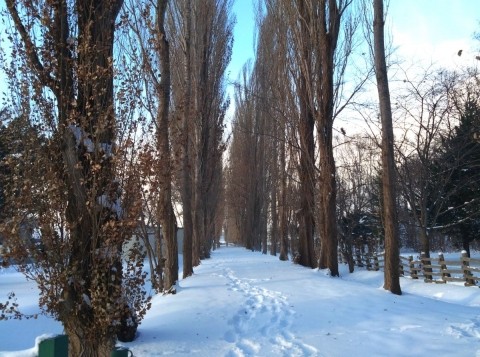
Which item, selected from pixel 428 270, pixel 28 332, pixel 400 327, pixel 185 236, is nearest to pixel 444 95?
pixel 428 270

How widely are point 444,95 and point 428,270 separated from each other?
8387mm

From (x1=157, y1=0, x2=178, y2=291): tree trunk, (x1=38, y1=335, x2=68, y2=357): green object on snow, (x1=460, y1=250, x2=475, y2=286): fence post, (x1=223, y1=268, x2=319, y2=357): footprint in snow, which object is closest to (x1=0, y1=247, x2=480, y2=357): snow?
(x1=223, y1=268, x2=319, y2=357): footprint in snow

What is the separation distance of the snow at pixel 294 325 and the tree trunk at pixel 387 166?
47 cm

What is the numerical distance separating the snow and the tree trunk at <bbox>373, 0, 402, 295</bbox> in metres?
0.47

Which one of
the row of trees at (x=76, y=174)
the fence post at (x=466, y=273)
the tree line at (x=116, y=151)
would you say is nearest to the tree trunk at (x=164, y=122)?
the tree line at (x=116, y=151)

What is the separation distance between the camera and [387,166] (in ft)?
31.9

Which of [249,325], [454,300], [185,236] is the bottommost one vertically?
[454,300]

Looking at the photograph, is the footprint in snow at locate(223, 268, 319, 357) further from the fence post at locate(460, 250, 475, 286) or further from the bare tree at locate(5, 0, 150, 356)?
the fence post at locate(460, 250, 475, 286)

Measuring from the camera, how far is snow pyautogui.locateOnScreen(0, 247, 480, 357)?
216 inches

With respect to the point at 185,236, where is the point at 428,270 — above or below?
below

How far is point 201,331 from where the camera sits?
20.9 feet

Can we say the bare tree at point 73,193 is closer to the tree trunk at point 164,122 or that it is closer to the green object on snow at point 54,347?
the green object on snow at point 54,347

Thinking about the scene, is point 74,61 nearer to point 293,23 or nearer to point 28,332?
point 28,332

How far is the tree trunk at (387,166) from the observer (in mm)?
9695
